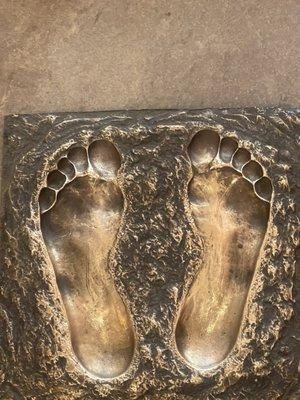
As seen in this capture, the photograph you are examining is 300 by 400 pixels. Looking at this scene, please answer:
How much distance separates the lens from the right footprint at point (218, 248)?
1190 millimetres

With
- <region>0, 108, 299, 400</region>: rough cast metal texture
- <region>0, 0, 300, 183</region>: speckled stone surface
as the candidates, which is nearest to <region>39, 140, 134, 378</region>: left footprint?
<region>0, 108, 299, 400</region>: rough cast metal texture

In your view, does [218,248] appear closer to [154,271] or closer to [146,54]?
[154,271]

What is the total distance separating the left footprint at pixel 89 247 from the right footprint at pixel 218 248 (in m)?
0.10

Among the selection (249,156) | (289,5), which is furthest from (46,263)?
(289,5)

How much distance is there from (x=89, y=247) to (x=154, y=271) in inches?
4.1

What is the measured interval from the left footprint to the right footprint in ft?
0.33

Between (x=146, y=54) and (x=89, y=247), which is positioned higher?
(x=146, y=54)

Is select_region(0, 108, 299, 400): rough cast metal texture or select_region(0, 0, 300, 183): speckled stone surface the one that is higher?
select_region(0, 0, 300, 183): speckled stone surface

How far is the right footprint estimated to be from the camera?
1.19 m

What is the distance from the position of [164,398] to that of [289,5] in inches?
24.1

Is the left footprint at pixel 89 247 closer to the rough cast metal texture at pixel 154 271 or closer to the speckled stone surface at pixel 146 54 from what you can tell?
the rough cast metal texture at pixel 154 271

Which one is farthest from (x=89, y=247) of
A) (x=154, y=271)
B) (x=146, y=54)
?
(x=146, y=54)

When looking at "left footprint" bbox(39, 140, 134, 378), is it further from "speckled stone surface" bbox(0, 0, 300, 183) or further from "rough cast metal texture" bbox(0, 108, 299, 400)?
"speckled stone surface" bbox(0, 0, 300, 183)

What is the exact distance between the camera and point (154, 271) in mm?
1196
